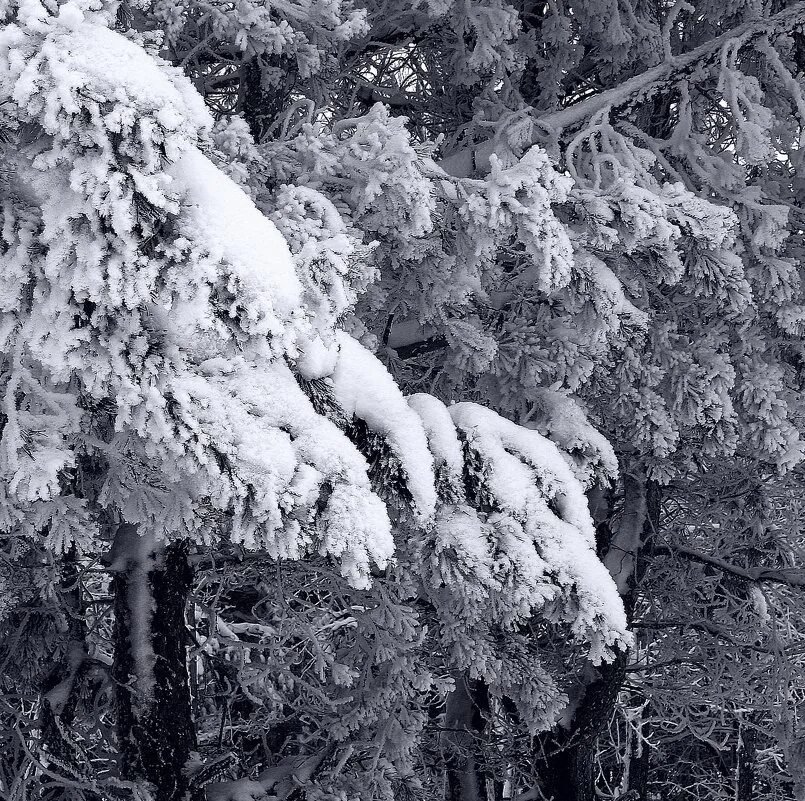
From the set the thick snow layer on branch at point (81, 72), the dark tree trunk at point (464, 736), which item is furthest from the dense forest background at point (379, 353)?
the dark tree trunk at point (464, 736)

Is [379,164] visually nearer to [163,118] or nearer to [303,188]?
[303,188]

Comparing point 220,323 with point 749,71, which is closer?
point 220,323

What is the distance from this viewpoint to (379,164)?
386 cm

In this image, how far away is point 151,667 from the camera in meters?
4.65

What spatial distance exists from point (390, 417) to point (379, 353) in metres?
1.95

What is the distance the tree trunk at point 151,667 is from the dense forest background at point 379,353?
17 millimetres

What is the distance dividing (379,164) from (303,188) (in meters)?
0.35

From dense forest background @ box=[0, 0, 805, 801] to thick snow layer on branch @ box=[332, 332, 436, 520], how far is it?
0.5 inches

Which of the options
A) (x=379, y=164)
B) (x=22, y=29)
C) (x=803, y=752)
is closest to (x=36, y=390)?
(x=22, y=29)

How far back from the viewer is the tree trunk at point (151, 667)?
4.60 meters

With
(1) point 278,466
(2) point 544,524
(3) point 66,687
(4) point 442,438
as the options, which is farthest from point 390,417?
(3) point 66,687

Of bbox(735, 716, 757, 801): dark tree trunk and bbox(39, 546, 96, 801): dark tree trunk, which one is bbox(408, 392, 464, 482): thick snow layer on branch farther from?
bbox(735, 716, 757, 801): dark tree trunk

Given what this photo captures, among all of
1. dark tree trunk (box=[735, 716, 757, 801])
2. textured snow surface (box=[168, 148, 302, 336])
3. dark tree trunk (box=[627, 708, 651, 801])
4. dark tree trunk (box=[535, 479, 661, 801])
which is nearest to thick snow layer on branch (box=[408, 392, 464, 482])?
textured snow surface (box=[168, 148, 302, 336])

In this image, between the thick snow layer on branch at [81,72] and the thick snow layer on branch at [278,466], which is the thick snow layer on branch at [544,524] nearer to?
the thick snow layer on branch at [278,466]
